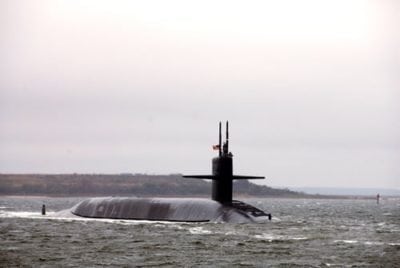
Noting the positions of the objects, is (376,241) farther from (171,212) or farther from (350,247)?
(171,212)

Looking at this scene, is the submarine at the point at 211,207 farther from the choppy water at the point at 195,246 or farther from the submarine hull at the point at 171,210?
the choppy water at the point at 195,246

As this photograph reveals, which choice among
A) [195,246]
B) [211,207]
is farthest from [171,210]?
[195,246]

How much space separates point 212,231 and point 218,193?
23.8 ft

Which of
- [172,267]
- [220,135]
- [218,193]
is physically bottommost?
[172,267]

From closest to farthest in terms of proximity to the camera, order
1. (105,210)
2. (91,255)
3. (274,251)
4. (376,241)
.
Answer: (91,255)
(274,251)
(376,241)
(105,210)

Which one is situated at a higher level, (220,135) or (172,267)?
(220,135)

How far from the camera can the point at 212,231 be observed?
42.8 m

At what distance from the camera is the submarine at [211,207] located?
47.9 m

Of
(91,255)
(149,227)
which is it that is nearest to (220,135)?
(149,227)

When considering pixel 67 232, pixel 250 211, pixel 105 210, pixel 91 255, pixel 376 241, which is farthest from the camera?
pixel 105 210

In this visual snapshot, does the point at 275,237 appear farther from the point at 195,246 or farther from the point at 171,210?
the point at 171,210

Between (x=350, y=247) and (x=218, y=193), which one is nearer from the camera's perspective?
(x=350, y=247)

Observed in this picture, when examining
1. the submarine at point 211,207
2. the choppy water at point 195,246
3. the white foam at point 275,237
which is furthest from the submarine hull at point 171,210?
the white foam at point 275,237

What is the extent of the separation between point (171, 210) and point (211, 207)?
391 centimetres
